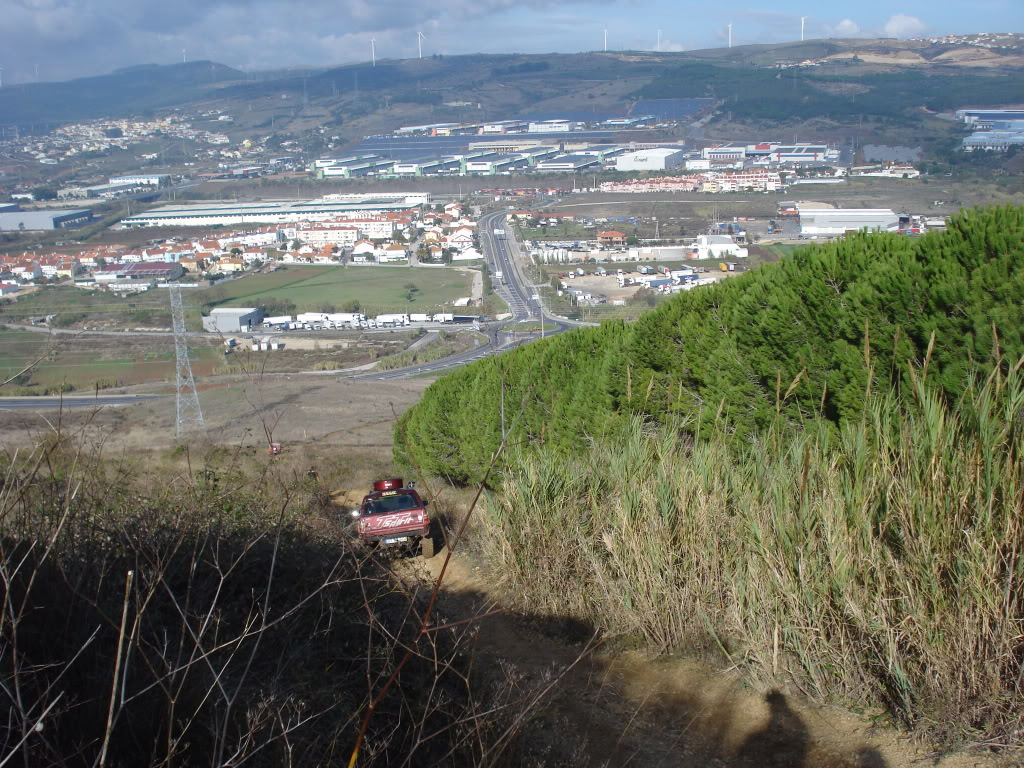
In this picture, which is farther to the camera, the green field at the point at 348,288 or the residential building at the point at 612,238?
the green field at the point at 348,288

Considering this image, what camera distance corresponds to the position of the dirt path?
10.0 feet

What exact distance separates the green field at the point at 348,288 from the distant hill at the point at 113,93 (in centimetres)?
10371

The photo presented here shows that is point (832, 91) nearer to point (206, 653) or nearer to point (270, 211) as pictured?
point (270, 211)

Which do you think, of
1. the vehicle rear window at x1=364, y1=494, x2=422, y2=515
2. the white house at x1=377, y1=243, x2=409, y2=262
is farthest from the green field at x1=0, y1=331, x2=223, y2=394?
the white house at x1=377, y1=243, x2=409, y2=262

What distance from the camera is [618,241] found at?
95.0 ft

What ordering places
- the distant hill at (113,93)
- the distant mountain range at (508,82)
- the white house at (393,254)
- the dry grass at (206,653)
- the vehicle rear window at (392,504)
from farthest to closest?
1. the distant hill at (113,93)
2. the distant mountain range at (508,82)
3. the white house at (393,254)
4. the vehicle rear window at (392,504)
5. the dry grass at (206,653)

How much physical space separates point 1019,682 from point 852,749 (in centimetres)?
60

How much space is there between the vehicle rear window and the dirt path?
3.43m

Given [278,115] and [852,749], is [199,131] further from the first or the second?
[852,749]

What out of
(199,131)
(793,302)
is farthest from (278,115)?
(793,302)

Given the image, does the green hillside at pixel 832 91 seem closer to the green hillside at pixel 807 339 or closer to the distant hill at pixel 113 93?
the green hillside at pixel 807 339

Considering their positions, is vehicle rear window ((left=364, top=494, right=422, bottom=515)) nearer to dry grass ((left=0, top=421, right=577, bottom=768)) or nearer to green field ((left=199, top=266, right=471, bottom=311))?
dry grass ((left=0, top=421, right=577, bottom=768))

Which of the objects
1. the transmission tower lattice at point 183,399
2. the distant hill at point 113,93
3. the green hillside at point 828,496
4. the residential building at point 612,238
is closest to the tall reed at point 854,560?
the green hillside at point 828,496

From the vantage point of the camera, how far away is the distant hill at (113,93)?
127 meters
